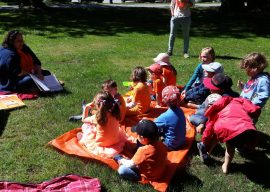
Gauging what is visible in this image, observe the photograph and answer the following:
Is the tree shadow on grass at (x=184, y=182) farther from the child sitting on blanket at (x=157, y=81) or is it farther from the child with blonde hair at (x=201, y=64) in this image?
the child with blonde hair at (x=201, y=64)

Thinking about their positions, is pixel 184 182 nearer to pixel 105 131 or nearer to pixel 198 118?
pixel 105 131

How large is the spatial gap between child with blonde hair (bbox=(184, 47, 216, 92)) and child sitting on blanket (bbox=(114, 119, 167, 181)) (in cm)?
291

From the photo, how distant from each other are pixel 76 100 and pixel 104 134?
243cm

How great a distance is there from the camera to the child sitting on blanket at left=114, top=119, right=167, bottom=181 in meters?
4.90

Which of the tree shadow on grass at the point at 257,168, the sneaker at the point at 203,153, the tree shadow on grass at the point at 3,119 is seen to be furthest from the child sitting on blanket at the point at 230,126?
the tree shadow on grass at the point at 3,119

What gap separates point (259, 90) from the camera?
18.2 ft

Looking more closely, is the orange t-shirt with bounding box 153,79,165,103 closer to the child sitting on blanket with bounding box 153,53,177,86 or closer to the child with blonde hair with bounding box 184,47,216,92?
the child sitting on blanket with bounding box 153,53,177,86

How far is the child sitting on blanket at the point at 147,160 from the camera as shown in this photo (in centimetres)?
490

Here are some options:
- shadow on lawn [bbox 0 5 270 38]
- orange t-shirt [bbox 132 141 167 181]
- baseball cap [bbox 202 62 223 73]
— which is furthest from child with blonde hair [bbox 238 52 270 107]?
shadow on lawn [bbox 0 5 270 38]

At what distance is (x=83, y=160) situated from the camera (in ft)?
18.1

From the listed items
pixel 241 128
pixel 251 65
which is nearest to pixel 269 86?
pixel 251 65

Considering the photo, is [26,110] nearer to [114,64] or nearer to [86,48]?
[114,64]

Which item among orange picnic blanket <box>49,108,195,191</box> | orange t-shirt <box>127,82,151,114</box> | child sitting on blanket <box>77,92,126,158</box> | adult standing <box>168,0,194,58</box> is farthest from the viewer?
adult standing <box>168,0,194,58</box>

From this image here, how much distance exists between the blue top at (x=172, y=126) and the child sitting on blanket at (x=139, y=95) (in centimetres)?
129
